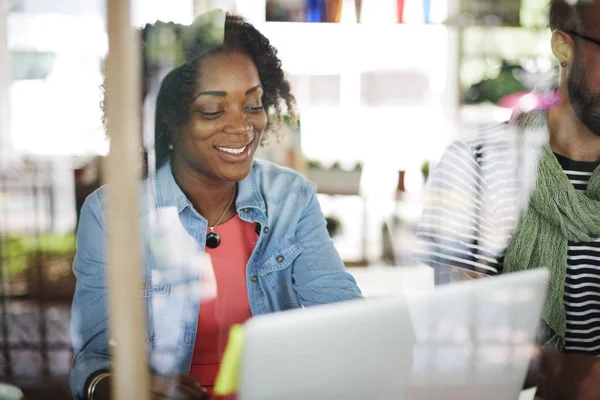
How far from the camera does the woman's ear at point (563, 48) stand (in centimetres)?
177

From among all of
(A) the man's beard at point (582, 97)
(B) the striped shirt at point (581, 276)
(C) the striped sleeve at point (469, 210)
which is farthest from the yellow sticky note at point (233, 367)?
(A) the man's beard at point (582, 97)

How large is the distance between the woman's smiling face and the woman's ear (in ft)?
2.75

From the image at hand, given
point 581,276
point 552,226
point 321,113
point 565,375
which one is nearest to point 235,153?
point 321,113

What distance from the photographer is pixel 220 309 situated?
5.20 feet

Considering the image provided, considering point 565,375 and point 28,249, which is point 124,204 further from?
point 565,375

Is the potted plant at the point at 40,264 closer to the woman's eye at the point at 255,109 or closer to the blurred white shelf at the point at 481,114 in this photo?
the woman's eye at the point at 255,109

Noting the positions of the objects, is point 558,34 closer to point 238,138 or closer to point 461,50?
point 461,50

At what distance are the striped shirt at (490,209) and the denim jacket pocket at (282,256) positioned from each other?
37cm

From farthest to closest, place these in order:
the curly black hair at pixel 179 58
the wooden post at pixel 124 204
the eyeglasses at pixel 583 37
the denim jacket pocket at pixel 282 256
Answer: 1. the eyeglasses at pixel 583 37
2. the denim jacket pocket at pixel 282 256
3. the curly black hair at pixel 179 58
4. the wooden post at pixel 124 204

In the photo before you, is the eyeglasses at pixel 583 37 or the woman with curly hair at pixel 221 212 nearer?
the woman with curly hair at pixel 221 212

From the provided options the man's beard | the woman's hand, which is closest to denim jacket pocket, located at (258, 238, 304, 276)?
the woman's hand

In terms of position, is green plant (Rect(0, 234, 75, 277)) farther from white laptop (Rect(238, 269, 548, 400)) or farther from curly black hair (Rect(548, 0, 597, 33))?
curly black hair (Rect(548, 0, 597, 33))

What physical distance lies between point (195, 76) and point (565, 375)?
Answer: 4.36 feet

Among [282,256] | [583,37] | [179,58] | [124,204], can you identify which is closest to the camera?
[124,204]
